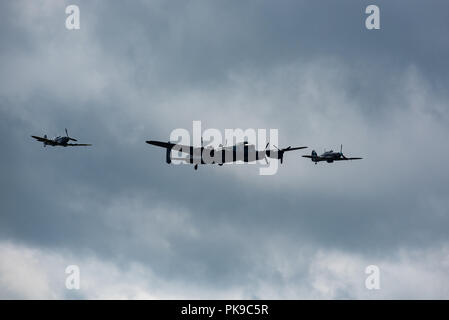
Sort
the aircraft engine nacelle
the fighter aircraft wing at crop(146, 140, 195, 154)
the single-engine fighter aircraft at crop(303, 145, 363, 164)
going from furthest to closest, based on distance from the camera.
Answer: the single-engine fighter aircraft at crop(303, 145, 363, 164) < the aircraft engine nacelle < the fighter aircraft wing at crop(146, 140, 195, 154)

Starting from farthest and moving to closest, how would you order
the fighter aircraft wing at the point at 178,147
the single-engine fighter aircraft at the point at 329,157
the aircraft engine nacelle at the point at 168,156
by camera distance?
the single-engine fighter aircraft at the point at 329,157 < the aircraft engine nacelle at the point at 168,156 < the fighter aircraft wing at the point at 178,147

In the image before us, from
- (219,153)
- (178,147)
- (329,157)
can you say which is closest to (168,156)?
(178,147)

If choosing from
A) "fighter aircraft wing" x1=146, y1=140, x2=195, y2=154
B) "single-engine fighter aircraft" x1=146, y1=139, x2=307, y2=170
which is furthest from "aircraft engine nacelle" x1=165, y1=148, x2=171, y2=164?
"fighter aircraft wing" x1=146, y1=140, x2=195, y2=154

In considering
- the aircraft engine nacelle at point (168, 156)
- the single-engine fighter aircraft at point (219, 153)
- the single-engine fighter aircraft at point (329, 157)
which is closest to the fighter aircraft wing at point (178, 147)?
the single-engine fighter aircraft at point (219, 153)

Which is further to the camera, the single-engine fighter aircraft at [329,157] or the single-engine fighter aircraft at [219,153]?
the single-engine fighter aircraft at [329,157]

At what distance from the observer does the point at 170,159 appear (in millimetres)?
114188

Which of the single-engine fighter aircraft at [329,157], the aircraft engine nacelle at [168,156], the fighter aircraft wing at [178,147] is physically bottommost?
the aircraft engine nacelle at [168,156]

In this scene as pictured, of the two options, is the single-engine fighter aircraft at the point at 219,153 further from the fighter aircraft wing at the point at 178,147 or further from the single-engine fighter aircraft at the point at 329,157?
the single-engine fighter aircraft at the point at 329,157

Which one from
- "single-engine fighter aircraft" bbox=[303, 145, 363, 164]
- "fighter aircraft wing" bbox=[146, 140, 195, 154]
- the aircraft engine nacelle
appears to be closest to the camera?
"fighter aircraft wing" bbox=[146, 140, 195, 154]

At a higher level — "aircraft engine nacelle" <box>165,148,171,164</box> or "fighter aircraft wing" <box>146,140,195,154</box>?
"fighter aircraft wing" <box>146,140,195,154</box>

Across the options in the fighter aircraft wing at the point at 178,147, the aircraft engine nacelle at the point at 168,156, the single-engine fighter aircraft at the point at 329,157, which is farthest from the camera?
the single-engine fighter aircraft at the point at 329,157

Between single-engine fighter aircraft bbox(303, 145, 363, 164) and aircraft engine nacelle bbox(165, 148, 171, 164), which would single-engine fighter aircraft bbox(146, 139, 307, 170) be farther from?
single-engine fighter aircraft bbox(303, 145, 363, 164)
